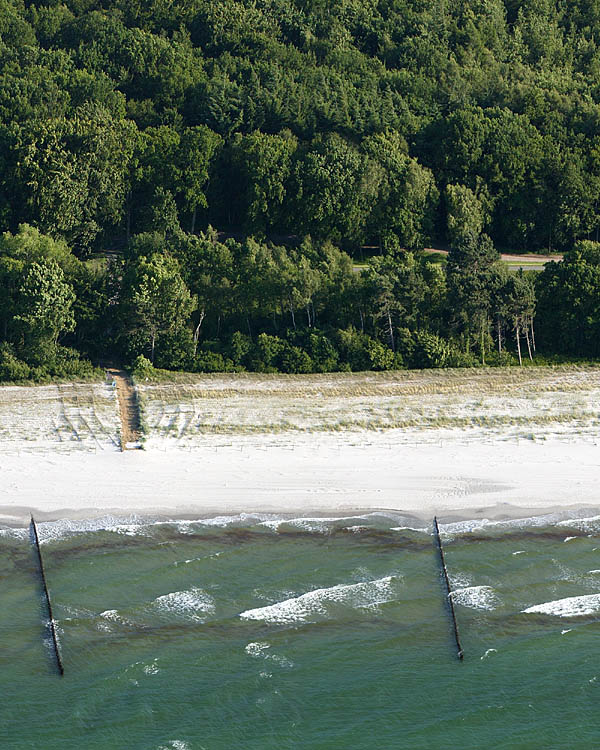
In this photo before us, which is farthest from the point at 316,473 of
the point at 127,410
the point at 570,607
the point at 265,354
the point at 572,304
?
the point at 572,304

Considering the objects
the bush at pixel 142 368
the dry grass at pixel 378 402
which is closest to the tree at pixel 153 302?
the bush at pixel 142 368

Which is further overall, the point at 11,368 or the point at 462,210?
the point at 462,210

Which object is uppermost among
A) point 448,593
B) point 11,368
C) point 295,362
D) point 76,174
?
point 76,174

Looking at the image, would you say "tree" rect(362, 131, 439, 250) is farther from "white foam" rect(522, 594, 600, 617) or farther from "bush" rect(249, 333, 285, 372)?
"white foam" rect(522, 594, 600, 617)

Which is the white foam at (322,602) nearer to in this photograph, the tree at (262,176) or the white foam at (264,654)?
the white foam at (264,654)

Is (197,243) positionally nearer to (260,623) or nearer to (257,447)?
(257,447)

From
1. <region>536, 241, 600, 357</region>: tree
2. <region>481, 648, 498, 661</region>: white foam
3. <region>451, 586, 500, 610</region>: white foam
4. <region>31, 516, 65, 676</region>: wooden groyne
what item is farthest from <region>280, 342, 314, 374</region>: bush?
<region>481, 648, 498, 661</region>: white foam

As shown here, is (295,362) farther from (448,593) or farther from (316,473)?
(448,593)
